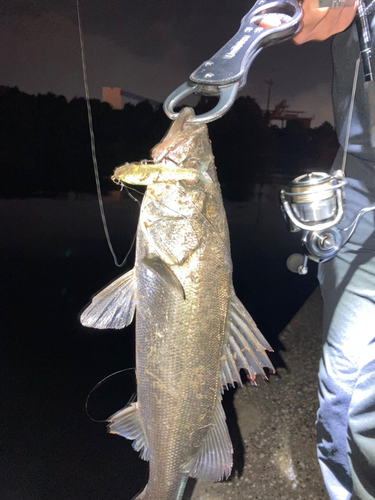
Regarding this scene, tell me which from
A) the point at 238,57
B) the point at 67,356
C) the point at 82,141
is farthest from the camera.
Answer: the point at 82,141

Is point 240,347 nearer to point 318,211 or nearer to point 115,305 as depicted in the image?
point 115,305

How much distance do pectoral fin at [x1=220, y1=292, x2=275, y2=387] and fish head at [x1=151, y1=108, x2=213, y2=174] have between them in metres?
0.67

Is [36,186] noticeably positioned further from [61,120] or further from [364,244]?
[364,244]

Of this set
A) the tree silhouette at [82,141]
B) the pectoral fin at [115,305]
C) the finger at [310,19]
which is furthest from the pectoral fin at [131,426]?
the tree silhouette at [82,141]

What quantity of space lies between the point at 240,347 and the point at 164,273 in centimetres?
56

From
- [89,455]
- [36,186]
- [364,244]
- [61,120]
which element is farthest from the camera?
[61,120]

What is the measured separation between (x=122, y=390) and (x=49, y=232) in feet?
23.6

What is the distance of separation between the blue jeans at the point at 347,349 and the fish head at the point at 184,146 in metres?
1.08

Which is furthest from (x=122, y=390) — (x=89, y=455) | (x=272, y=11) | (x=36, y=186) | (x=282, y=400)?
(x=36, y=186)

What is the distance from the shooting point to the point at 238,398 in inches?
111

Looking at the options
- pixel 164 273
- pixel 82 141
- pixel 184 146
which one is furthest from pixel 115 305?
pixel 82 141

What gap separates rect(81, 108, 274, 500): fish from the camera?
1.26 metres

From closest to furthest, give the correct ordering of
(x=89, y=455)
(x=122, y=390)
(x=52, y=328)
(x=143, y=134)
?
(x=89, y=455), (x=122, y=390), (x=52, y=328), (x=143, y=134)

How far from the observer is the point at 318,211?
1413 millimetres
